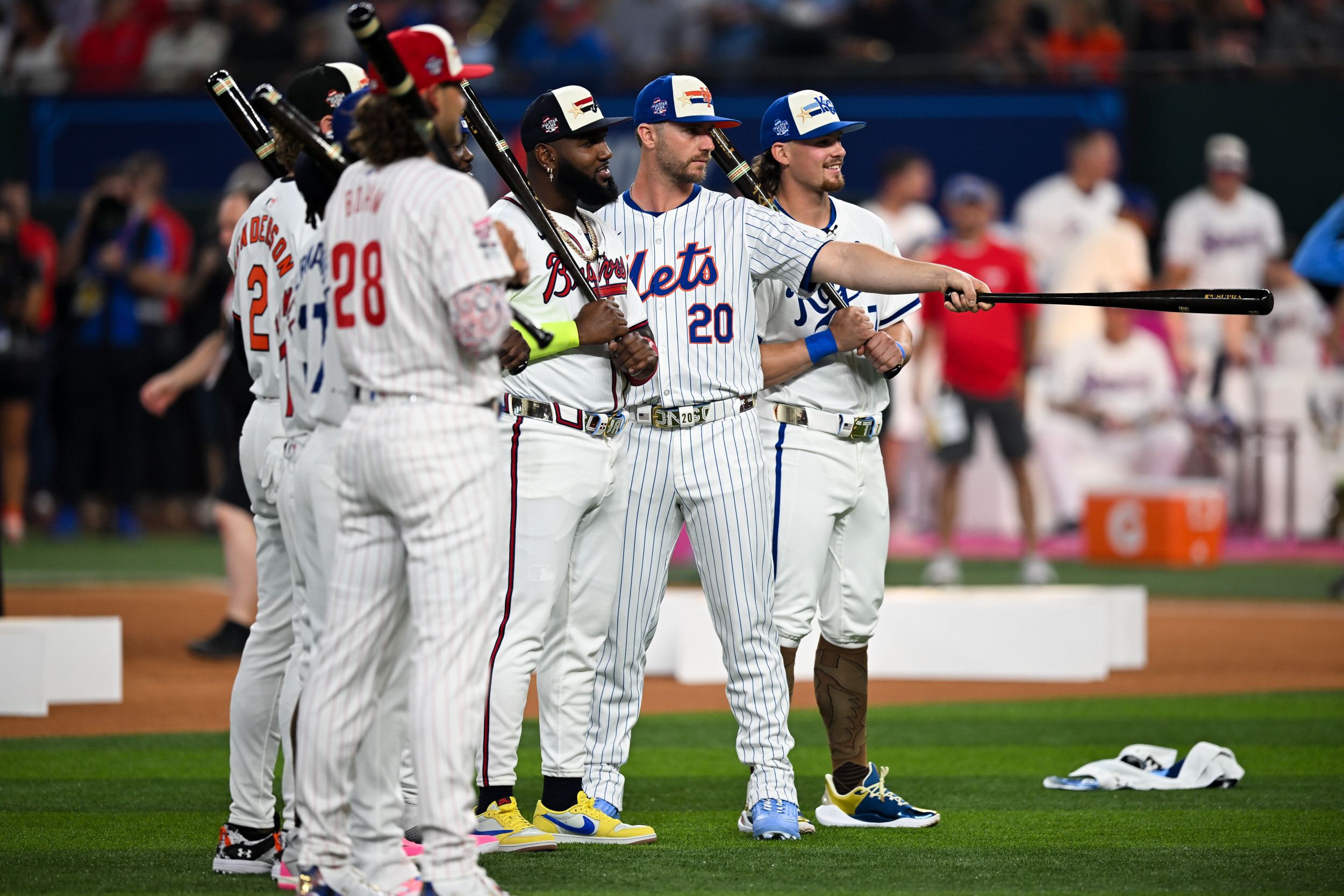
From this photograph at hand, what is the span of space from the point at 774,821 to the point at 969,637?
3832mm

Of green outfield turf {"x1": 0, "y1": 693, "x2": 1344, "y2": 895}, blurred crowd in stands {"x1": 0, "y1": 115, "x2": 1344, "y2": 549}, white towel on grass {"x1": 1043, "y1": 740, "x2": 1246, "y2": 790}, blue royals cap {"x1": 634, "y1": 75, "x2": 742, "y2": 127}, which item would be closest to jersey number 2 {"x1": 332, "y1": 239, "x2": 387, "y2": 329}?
blue royals cap {"x1": 634, "y1": 75, "x2": 742, "y2": 127}

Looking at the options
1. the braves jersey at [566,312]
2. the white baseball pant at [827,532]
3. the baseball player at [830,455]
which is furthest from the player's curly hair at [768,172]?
the braves jersey at [566,312]

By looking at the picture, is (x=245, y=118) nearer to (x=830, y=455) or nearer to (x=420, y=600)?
(x=420, y=600)

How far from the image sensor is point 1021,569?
1330cm

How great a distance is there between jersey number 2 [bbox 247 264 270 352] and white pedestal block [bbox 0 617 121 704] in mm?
3167

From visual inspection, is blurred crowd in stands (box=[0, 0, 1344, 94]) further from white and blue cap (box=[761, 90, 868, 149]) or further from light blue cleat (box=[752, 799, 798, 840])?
light blue cleat (box=[752, 799, 798, 840])

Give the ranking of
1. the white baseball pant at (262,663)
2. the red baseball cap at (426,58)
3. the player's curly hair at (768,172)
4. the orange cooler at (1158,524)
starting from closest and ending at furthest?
the red baseball cap at (426,58)
the white baseball pant at (262,663)
the player's curly hair at (768,172)
the orange cooler at (1158,524)

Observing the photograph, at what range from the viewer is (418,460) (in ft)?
14.2

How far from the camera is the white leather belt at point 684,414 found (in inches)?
222

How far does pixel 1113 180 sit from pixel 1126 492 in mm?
3745

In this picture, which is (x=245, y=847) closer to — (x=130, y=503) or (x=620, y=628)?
(x=620, y=628)

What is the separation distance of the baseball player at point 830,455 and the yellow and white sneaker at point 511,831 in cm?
105

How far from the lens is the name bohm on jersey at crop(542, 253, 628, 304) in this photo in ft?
18.0

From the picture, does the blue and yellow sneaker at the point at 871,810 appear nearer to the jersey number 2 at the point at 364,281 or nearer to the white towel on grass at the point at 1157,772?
the white towel on grass at the point at 1157,772
